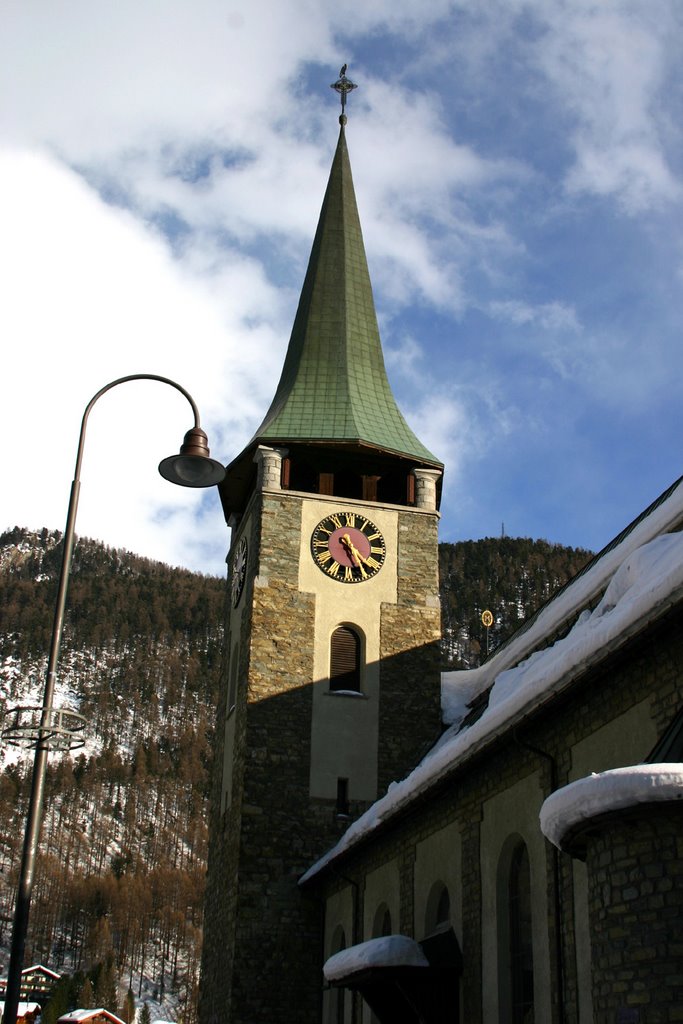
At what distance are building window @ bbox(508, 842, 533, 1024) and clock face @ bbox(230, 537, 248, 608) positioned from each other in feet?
50.2

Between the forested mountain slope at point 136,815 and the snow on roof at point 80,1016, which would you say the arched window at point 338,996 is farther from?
the forested mountain slope at point 136,815

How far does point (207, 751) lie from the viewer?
191 m

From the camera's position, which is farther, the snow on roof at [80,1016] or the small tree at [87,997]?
the small tree at [87,997]

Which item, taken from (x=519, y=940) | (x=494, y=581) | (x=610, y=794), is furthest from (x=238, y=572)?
(x=494, y=581)

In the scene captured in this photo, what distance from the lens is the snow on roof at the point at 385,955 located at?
17.3m

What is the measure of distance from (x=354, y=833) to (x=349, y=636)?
752 cm

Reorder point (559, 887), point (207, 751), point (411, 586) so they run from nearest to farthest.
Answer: point (559, 887) → point (411, 586) → point (207, 751)

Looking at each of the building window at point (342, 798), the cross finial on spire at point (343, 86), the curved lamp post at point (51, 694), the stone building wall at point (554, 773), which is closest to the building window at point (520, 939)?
the stone building wall at point (554, 773)

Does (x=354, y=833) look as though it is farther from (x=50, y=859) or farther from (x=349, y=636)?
(x=50, y=859)

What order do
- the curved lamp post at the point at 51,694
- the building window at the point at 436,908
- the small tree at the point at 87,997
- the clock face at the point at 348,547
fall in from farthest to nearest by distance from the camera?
1. the small tree at the point at 87,997
2. the clock face at the point at 348,547
3. the building window at the point at 436,908
4. the curved lamp post at the point at 51,694

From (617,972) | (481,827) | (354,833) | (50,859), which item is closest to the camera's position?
(617,972)

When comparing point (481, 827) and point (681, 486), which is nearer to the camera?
point (481, 827)

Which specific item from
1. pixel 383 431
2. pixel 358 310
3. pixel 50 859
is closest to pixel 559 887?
pixel 383 431

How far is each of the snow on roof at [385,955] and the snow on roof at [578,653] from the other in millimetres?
Result: 2167
